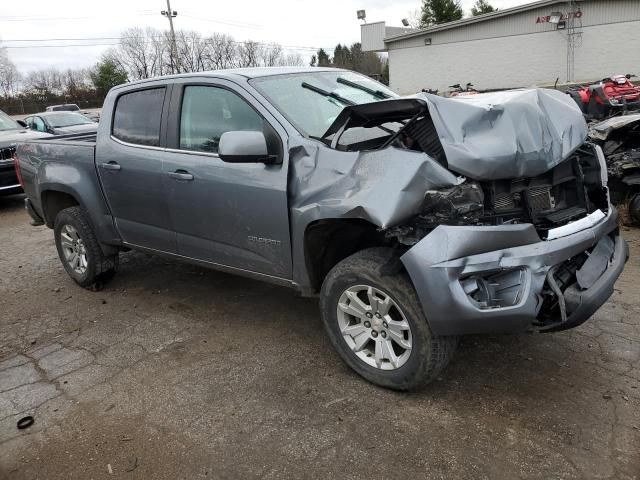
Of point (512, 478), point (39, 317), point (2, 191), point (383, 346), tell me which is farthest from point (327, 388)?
point (2, 191)

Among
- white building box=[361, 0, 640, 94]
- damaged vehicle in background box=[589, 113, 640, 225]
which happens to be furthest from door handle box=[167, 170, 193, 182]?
white building box=[361, 0, 640, 94]

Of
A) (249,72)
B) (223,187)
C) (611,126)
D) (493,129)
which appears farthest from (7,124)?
(493,129)

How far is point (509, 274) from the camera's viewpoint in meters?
2.67

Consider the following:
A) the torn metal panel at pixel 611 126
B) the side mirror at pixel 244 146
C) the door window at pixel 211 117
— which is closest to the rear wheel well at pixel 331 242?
the side mirror at pixel 244 146

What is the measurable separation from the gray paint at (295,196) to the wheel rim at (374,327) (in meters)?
0.30

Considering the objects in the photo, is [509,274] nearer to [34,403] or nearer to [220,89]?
[220,89]

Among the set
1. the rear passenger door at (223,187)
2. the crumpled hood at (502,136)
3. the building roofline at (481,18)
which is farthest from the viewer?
the building roofline at (481,18)

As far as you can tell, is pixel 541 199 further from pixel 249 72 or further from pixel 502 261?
pixel 249 72

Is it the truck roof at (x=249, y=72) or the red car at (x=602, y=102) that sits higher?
the truck roof at (x=249, y=72)

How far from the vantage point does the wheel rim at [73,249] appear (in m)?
5.09

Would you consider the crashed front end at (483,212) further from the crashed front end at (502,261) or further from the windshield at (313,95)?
the windshield at (313,95)

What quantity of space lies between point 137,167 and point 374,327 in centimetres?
237

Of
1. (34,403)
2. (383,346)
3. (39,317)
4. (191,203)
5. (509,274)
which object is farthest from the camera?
(39,317)

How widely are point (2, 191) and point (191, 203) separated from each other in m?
7.19
